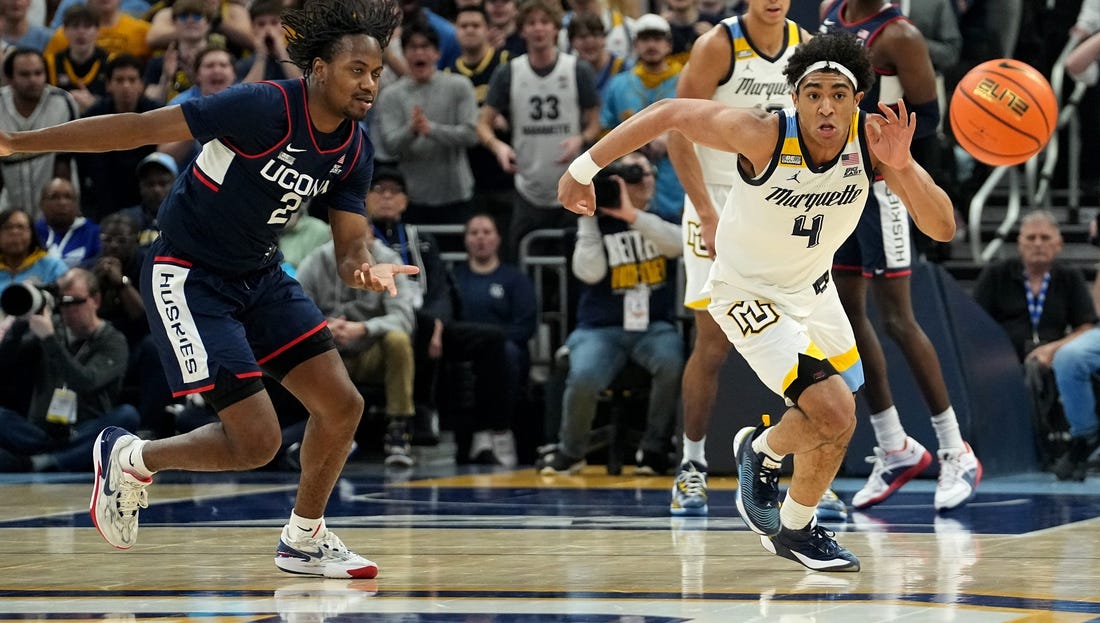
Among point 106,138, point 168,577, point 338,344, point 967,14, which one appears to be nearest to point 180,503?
point 338,344

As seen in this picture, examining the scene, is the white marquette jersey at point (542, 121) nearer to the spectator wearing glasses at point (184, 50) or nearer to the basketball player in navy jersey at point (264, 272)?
the spectator wearing glasses at point (184, 50)

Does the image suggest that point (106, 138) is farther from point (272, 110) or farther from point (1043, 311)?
point (1043, 311)

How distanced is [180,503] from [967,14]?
22.2ft

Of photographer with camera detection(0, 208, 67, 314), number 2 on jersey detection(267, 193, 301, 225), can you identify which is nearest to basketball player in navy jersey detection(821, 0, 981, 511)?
number 2 on jersey detection(267, 193, 301, 225)

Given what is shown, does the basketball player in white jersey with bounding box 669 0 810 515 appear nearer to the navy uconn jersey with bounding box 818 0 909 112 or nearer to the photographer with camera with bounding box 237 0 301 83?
the navy uconn jersey with bounding box 818 0 909 112

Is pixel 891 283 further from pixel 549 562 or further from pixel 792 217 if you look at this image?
pixel 549 562

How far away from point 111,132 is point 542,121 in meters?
6.31

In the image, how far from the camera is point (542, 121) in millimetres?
11445

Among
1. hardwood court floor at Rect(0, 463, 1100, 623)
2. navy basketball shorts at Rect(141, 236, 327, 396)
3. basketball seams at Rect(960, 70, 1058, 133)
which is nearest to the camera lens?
hardwood court floor at Rect(0, 463, 1100, 623)

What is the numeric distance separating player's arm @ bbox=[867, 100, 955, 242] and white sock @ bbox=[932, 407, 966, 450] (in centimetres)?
244

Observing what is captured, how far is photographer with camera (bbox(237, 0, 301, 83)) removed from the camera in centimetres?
1205

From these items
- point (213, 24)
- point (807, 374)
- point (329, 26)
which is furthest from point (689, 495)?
point (213, 24)

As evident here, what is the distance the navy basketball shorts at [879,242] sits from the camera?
7.71m

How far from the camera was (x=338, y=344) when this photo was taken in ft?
34.6
